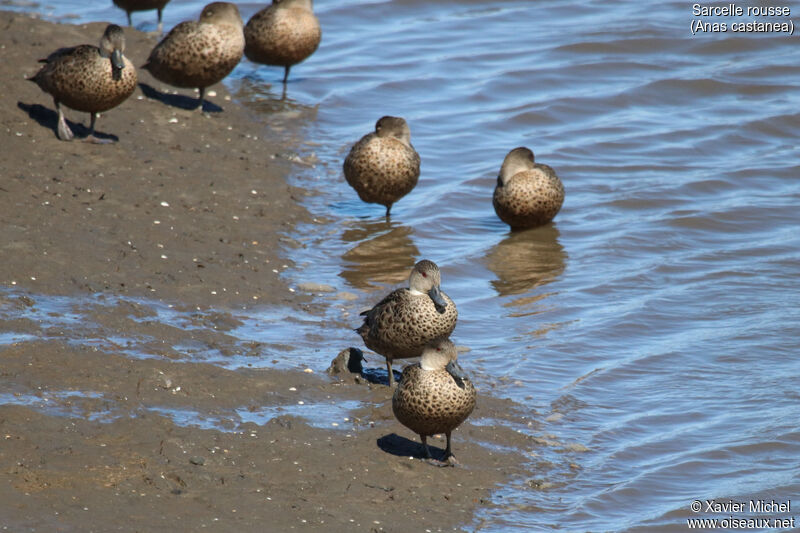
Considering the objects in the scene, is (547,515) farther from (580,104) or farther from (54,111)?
(580,104)

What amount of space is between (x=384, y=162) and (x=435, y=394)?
13.5ft

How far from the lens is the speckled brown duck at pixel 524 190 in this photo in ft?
31.7

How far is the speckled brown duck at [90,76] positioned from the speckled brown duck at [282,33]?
3.05 meters

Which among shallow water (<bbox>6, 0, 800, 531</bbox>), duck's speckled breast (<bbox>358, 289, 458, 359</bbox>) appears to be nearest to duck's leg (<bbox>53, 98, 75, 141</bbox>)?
shallow water (<bbox>6, 0, 800, 531</bbox>)

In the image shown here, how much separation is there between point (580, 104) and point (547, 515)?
8501mm

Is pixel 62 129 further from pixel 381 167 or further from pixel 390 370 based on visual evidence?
pixel 390 370

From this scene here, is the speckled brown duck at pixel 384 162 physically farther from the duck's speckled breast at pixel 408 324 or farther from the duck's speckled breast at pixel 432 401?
the duck's speckled breast at pixel 432 401

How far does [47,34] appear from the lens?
1152 cm

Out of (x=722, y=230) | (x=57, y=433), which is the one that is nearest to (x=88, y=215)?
(x=57, y=433)

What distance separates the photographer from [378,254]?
917 cm

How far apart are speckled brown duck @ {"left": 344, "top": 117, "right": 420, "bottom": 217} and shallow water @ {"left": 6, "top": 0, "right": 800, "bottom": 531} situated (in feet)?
1.51

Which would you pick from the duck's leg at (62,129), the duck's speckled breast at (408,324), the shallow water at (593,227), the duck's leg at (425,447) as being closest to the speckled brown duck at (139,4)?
the shallow water at (593,227)

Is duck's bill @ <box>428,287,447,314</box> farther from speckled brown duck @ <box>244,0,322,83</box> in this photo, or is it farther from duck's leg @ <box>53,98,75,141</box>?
speckled brown duck @ <box>244,0,322,83</box>

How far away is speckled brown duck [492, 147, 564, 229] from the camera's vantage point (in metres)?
9.66
